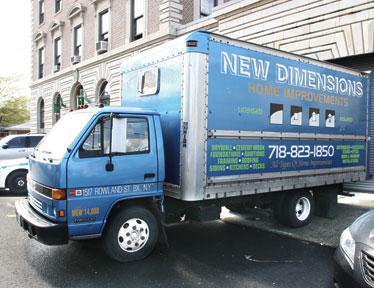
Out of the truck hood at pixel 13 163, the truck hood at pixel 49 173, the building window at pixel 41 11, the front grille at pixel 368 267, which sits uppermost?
the building window at pixel 41 11

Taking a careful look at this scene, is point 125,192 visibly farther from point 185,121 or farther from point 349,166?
point 349,166

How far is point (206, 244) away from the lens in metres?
6.75

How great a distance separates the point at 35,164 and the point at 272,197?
14.1ft

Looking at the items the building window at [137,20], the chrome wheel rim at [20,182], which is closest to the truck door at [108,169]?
the chrome wheel rim at [20,182]

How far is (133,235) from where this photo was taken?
5691mm

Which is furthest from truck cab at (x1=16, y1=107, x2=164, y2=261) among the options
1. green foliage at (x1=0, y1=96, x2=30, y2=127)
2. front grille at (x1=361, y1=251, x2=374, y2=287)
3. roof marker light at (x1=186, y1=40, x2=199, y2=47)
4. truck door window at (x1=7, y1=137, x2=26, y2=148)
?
green foliage at (x1=0, y1=96, x2=30, y2=127)

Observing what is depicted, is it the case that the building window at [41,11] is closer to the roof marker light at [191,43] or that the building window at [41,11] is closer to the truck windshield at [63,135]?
the truck windshield at [63,135]

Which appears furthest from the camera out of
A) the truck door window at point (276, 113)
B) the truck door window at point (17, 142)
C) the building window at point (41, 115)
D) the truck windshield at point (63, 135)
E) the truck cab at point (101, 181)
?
the building window at point (41, 115)

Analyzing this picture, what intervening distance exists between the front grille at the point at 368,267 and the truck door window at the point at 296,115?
12.8 ft

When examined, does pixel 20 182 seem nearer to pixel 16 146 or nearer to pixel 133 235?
pixel 16 146

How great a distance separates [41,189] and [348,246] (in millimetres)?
3969

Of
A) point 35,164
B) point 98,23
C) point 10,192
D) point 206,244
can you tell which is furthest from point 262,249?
point 98,23

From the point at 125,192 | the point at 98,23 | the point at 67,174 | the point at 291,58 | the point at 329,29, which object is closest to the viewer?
the point at 67,174

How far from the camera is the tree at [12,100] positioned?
201 ft
